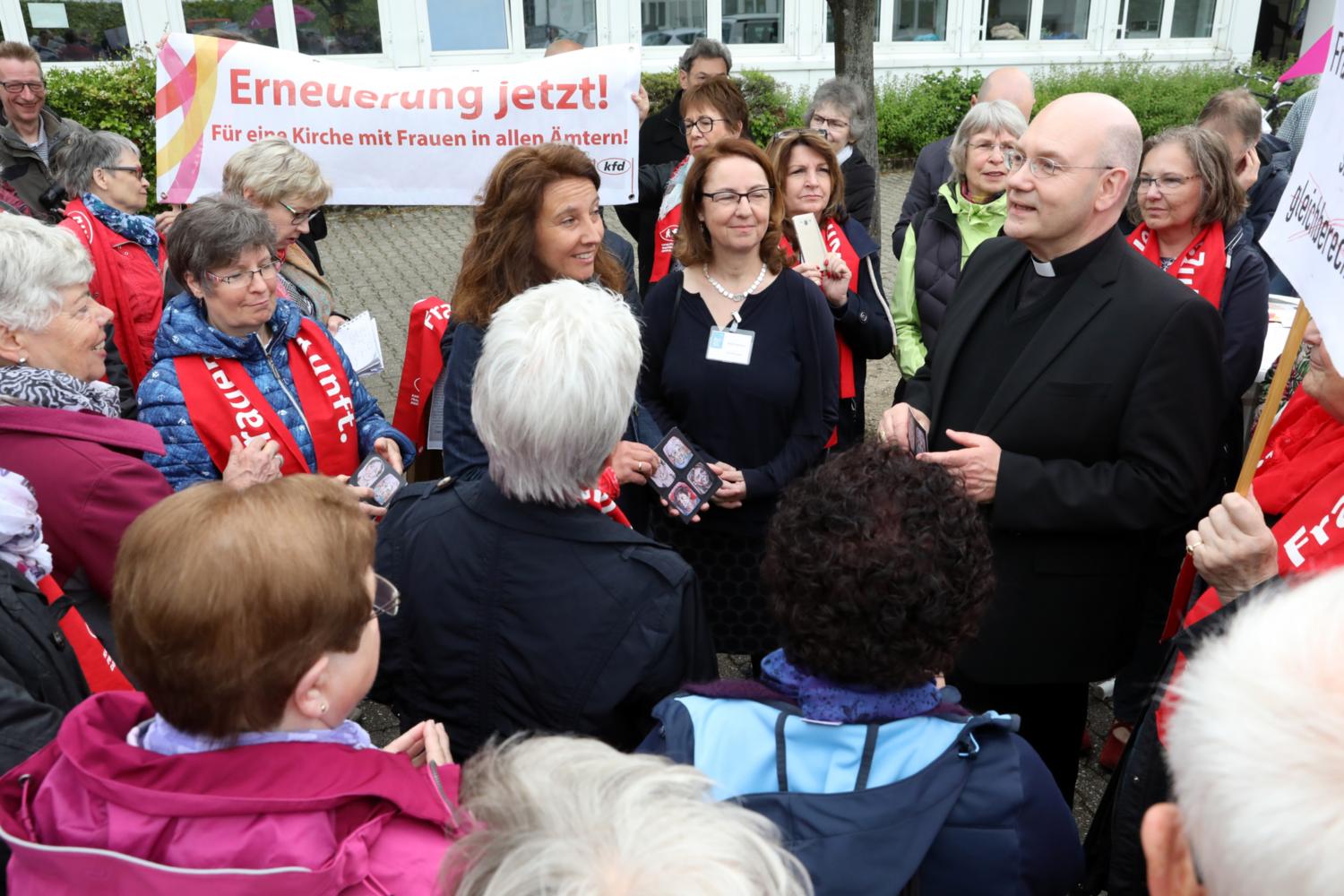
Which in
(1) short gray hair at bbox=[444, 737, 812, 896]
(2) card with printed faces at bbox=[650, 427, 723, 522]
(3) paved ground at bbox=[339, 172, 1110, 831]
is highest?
(1) short gray hair at bbox=[444, 737, 812, 896]

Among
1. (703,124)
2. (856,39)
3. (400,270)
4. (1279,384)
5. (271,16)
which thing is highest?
(271,16)

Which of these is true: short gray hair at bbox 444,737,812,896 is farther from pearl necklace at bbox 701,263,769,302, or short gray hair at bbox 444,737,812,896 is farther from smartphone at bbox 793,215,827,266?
smartphone at bbox 793,215,827,266

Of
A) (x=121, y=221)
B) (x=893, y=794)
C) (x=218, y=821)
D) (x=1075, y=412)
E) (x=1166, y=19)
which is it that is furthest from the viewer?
(x=1166, y=19)

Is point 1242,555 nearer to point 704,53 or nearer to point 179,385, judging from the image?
point 179,385

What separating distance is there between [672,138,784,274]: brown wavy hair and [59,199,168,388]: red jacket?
2162 mm

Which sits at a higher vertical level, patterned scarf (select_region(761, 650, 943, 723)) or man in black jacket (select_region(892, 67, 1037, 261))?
man in black jacket (select_region(892, 67, 1037, 261))

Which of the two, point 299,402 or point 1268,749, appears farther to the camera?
point 299,402

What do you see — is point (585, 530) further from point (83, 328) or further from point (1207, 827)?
point (83, 328)

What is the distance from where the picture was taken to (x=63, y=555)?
88.1 inches

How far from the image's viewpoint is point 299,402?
3.19 m

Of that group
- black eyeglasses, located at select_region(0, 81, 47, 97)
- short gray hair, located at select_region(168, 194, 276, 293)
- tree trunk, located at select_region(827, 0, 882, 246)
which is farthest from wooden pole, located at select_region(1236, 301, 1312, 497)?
black eyeglasses, located at select_region(0, 81, 47, 97)

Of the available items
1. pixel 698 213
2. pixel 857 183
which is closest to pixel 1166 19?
pixel 857 183

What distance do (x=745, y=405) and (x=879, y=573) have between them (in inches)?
74.3

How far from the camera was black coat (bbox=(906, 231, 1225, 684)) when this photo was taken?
259 cm
